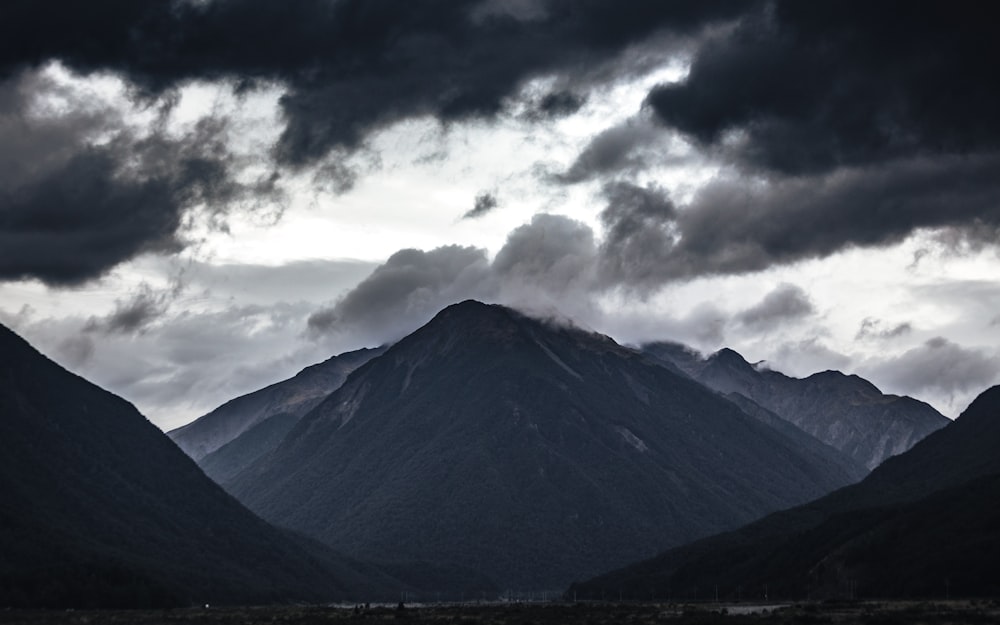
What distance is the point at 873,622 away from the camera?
198125 mm

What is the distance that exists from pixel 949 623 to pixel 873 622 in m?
13.2

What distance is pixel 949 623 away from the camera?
616 ft
